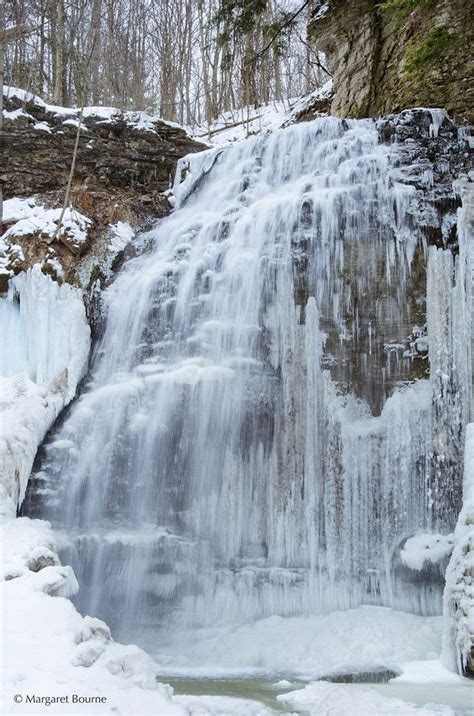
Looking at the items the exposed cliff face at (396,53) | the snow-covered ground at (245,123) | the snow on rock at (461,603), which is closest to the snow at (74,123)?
the exposed cliff face at (396,53)

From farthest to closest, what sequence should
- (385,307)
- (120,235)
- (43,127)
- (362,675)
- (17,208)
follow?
1. (43,127)
2. (17,208)
3. (120,235)
4. (385,307)
5. (362,675)

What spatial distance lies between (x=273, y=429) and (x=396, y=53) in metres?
7.37

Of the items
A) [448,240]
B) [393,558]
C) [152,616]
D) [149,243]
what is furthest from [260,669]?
[149,243]

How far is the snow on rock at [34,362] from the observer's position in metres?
6.88

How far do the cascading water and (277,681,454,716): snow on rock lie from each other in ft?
6.59

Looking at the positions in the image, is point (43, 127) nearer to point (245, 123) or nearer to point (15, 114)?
point (15, 114)

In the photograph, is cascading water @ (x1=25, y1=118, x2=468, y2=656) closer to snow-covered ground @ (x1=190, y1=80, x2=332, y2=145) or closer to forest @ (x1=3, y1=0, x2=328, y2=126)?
snow-covered ground @ (x1=190, y1=80, x2=332, y2=145)

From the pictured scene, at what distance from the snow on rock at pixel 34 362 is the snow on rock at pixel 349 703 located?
3.46 metres

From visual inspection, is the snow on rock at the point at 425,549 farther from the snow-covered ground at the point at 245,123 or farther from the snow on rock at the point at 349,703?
the snow-covered ground at the point at 245,123

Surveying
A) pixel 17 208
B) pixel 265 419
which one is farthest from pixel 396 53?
pixel 265 419

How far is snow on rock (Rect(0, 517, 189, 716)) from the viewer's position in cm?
340

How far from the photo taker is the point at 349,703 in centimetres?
399

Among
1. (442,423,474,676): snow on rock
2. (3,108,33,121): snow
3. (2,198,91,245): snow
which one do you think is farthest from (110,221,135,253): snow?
(442,423,474,676): snow on rock

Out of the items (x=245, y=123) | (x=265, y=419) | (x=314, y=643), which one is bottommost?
(x=314, y=643)
